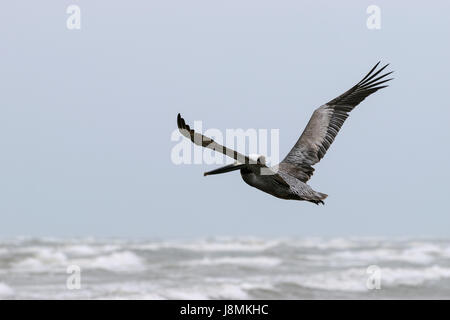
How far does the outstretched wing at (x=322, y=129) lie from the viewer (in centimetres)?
706

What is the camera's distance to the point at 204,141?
506 cm

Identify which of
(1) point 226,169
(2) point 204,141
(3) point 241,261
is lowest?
(3) point 241,261

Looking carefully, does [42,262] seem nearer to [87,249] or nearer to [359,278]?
[87,249]

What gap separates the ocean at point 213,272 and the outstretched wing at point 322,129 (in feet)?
44.2

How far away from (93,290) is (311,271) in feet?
33.0

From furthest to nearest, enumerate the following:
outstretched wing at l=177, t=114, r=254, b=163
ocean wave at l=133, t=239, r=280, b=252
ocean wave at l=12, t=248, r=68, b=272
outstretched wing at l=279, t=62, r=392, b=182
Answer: ocean wave at l=133, t=239, r=280, b=252
ocean wave at l=12, t=248, r=68, b=272
outstretched wing at l=279, t=62, r=392, b=182
outstretched wing at l=177, t=114, r=254, b=163

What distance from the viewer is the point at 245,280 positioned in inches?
982

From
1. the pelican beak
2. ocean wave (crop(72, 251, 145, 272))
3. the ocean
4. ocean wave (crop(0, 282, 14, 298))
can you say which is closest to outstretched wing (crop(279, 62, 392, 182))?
the pelican beak

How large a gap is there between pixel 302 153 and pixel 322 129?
0.60 metres

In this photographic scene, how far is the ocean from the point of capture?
22250 millimetres

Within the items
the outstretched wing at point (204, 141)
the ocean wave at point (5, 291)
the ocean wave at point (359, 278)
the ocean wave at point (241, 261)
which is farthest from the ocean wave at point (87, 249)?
the outstretched wing at point (204, 141)

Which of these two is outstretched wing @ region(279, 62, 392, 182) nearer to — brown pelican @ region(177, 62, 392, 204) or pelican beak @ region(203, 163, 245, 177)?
brown pelican @ region(177, 62, 392, 204)

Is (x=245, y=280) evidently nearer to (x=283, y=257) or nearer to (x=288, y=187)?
(x=283, y=257)

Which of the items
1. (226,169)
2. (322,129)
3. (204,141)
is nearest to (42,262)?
(322,129)
